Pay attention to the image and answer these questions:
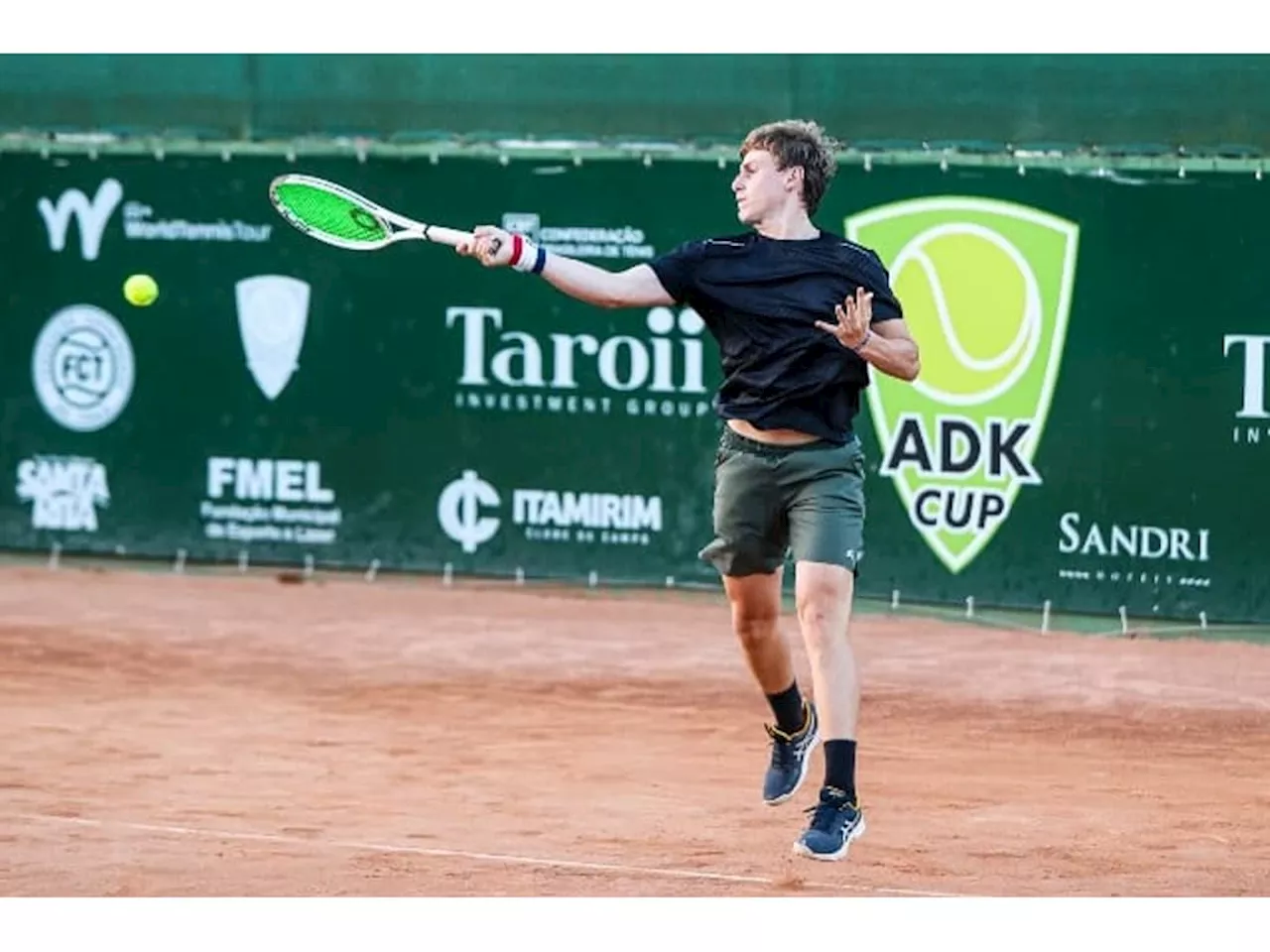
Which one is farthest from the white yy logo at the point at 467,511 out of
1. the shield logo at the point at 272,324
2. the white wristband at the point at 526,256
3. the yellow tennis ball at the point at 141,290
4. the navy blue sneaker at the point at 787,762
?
the white wristband at the point at 526,256

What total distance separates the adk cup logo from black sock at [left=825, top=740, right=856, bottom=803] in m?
5.08

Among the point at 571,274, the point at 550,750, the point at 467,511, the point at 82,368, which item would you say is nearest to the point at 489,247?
the point at 571,274

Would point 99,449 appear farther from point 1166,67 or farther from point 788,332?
point 788,332

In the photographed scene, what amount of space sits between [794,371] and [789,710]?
1.07 metres

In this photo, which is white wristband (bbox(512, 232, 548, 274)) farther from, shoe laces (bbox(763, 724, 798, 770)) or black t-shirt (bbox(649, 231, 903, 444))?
shoe laces (bbox(763, 724, 798, 770))

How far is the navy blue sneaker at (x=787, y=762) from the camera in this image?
7262 millimetres

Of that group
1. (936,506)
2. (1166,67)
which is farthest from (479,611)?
(1166,67)

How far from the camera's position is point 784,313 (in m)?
6.71

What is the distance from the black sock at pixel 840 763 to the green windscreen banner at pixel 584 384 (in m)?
5.00

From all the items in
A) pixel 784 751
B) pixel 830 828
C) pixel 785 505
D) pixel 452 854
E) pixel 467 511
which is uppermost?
pixel 785 505

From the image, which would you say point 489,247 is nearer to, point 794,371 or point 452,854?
point 794,371

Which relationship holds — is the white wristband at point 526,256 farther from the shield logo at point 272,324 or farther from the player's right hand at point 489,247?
the shield logo at point 272,324

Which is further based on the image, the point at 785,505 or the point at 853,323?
the point at 785,505

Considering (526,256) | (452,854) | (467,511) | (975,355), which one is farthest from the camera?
(467,511)
